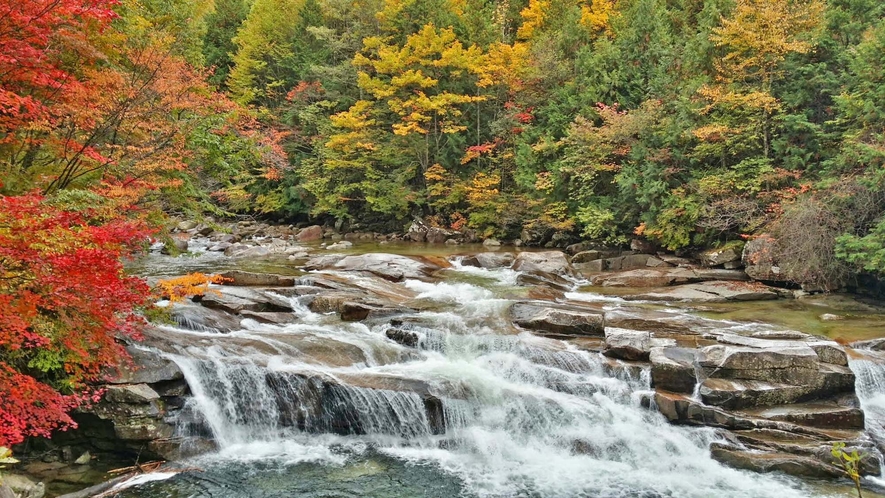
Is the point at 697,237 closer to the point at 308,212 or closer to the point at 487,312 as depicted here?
the point at 487,312

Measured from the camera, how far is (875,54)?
1321cm

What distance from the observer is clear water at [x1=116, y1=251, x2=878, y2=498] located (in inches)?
282

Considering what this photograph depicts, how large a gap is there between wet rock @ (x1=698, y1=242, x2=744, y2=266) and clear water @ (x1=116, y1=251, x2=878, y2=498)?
9338 mm

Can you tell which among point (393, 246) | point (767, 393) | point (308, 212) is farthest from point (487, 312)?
point (308, 212)

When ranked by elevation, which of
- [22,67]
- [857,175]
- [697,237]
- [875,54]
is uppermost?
[875,54]

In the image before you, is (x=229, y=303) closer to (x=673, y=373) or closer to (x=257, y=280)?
(x=257, y=280)

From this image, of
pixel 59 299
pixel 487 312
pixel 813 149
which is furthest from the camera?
pixel 813 149

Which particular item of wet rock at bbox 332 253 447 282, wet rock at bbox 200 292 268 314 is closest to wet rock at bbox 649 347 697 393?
wet rock at bbox 200 292 268 314

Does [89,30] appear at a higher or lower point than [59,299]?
higher

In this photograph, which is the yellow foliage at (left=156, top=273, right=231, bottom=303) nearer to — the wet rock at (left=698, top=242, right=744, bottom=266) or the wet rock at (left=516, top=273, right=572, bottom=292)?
the wet rock at (left=516, top=273, right=572, bottom=292)

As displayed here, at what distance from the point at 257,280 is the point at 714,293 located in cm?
1226

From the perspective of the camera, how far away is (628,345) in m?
9.70

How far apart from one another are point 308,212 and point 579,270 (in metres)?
19.8

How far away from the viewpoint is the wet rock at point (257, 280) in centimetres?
1387
